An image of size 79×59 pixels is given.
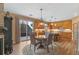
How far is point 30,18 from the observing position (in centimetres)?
333

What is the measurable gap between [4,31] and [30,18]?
2.07 feet

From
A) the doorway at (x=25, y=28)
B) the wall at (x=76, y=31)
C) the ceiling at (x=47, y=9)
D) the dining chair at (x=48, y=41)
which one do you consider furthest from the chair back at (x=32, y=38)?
the wall at (x=76, y=31)

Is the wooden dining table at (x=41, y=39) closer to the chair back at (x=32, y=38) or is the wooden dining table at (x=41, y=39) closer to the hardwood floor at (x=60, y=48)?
the chair back at (x=32, y=38)

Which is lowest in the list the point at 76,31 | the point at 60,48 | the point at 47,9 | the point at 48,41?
the point at 60,48

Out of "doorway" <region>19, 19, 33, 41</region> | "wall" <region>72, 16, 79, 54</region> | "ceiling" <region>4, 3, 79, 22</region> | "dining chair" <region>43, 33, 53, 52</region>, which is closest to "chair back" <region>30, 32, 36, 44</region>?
"doorway" <region>19, 19, 33, 41</region>

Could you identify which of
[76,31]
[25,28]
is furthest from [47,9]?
[76,31]

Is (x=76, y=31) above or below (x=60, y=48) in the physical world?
above

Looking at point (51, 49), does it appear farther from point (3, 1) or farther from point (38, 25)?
point (3, 1)

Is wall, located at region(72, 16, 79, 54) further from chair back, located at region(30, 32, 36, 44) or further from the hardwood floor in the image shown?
chair back, located at region(30, 32, 36, 44)

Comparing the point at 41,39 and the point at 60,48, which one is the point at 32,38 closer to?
the point at 41,39

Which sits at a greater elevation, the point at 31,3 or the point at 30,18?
A: the point at 31,3

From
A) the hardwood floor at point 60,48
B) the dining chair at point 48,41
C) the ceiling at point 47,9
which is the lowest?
the hardwood floor at point 60,48

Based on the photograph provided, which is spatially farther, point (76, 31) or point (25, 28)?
point (25, 28)

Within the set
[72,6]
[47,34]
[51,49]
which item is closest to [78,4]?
[72,6]
